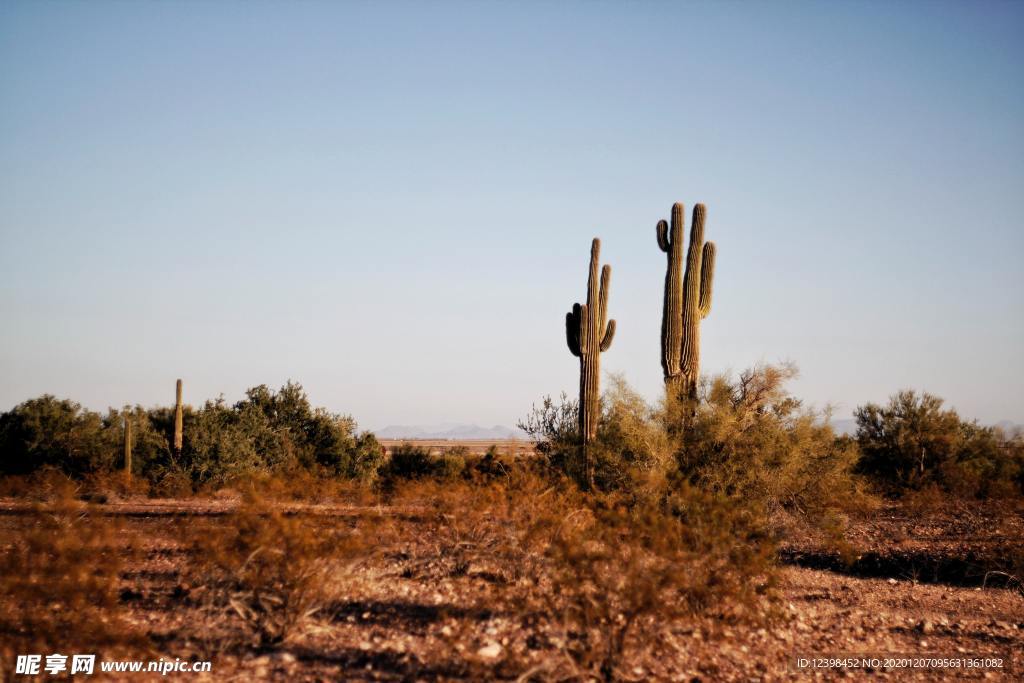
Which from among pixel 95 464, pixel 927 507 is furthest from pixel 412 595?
pixel 95 464

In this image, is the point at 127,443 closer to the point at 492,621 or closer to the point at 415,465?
the point at 415,465

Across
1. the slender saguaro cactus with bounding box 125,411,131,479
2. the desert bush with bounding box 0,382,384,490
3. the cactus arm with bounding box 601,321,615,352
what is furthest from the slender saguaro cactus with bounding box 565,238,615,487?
the slender saguaro cactus with bounding box 125,411,131,479

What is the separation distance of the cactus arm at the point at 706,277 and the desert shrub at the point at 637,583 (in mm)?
9667

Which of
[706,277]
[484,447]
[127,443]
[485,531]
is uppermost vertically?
[706,277]

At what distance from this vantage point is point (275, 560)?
7.93 meters

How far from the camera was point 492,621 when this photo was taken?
28.8ft

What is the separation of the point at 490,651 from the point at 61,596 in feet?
13.1

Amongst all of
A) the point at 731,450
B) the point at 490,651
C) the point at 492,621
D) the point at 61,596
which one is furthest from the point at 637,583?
the point at 731,450

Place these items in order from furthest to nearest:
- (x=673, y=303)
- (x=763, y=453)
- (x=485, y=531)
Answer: (x=673, y=303)
(x=763, y=453)
(x=485, y=531)

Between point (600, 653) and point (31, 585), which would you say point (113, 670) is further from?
point (600, 653)

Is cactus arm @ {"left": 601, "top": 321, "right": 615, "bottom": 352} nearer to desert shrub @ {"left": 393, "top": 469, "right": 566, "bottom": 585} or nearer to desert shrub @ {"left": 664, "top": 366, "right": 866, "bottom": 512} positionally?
desert shrub @ {"left": 664, "top": 366, "right": 866, "bottom": 512}

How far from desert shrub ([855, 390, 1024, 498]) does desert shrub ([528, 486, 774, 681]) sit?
16.9m

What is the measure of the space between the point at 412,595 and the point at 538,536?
1708mm

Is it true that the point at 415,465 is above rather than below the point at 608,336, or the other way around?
below
